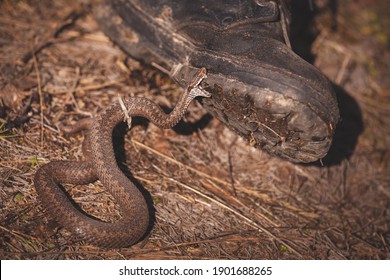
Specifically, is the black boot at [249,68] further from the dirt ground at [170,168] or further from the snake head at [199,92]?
the dirt ground at [170,168]

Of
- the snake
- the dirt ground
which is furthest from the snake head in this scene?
the dirt ground

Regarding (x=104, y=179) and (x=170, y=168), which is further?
(x=170, y=168)

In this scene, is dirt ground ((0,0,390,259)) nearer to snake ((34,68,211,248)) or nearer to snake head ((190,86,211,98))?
snake ((34,68,211,248))

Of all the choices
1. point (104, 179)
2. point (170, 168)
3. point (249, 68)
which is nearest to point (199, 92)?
point (249, 68)

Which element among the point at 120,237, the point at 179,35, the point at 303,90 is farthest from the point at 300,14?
the point at 120,237

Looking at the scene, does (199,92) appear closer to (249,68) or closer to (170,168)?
(249,68)

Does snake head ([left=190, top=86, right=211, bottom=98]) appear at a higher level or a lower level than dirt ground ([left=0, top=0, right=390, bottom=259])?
higher
